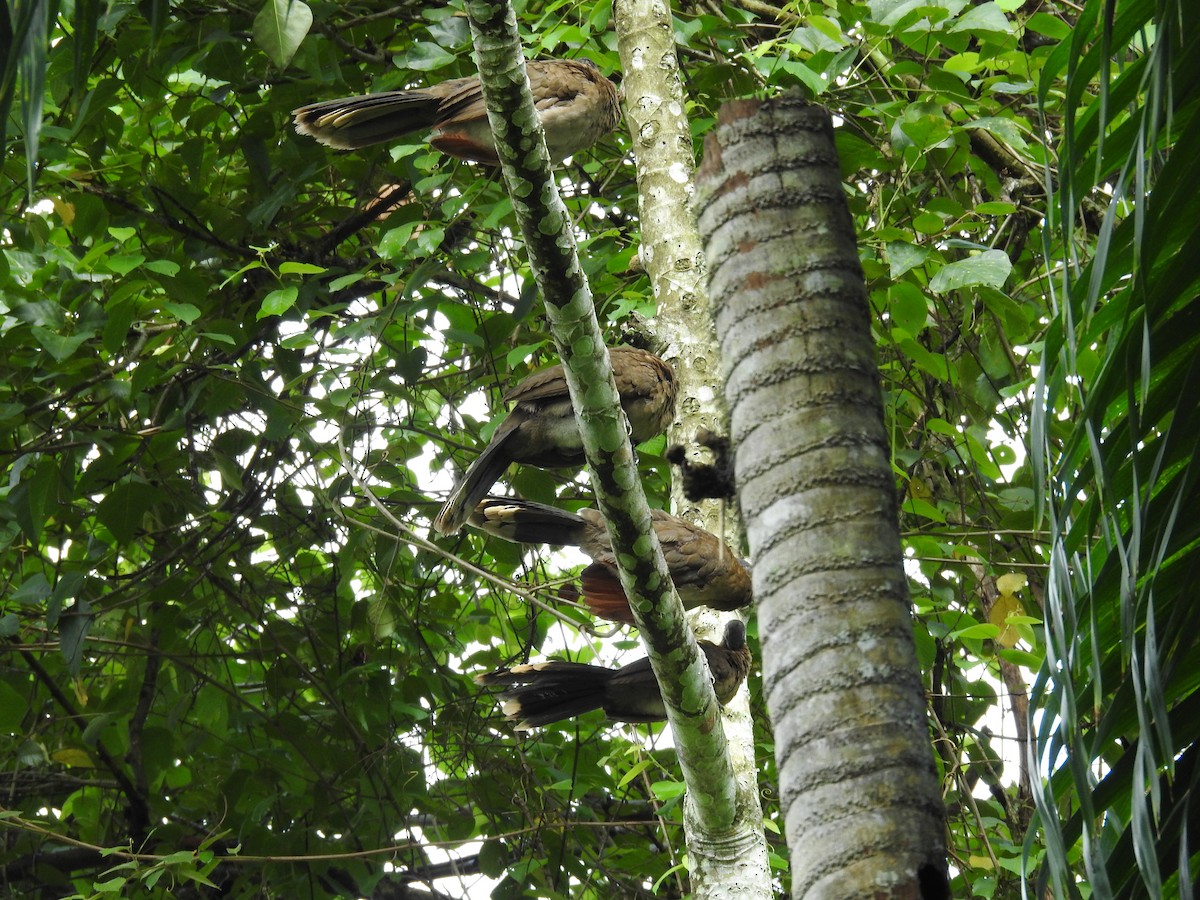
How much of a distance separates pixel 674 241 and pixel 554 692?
51.2 inches

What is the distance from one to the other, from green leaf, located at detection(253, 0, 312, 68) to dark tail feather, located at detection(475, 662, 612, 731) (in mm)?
1705

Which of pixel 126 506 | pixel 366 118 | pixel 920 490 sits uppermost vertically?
pixel 366 118

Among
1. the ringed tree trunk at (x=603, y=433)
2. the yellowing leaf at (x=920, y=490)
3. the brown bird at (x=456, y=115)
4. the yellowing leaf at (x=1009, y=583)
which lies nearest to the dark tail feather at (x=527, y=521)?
the ringed tree trunk at (x=603, y=433)

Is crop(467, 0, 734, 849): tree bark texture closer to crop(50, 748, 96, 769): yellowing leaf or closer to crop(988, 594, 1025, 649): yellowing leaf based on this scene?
crop(988, 594, 1025, 649): yellowing leaf

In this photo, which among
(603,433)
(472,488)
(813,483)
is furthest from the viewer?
(472,488)

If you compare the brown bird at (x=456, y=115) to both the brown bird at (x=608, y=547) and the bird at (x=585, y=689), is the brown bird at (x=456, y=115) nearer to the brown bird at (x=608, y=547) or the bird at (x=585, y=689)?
the brown bird at (x=608, y=547)

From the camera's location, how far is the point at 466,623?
16.7 feet

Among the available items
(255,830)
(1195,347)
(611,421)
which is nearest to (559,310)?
(611,421)

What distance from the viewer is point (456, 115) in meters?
3.67

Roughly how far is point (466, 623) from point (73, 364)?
6.17ft

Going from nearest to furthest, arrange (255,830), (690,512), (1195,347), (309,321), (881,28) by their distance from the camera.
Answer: (1195,347) → (881,28) → (690,512) → (255,830) → (309,321)

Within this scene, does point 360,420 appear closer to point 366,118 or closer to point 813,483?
point 366,118

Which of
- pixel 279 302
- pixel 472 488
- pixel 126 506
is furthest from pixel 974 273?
pixel 126 506

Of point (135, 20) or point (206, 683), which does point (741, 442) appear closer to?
point (135, 20)
